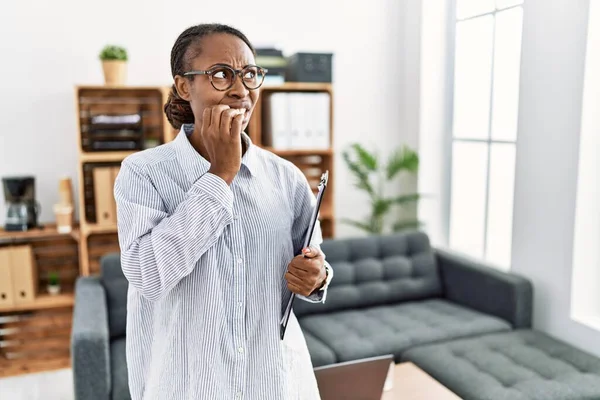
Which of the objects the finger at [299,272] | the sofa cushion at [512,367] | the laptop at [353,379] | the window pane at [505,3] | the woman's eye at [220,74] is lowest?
the sofa cushion at [512,367]

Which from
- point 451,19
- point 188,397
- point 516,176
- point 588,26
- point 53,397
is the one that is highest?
point 451,19

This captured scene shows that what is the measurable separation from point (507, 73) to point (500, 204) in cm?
80

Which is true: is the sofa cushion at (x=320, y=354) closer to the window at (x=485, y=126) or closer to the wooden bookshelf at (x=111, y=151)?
the wooden bookshelf at (x=111, y=151)

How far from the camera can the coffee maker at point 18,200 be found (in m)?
3.36

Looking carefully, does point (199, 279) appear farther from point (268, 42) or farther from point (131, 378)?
point (268, 42)

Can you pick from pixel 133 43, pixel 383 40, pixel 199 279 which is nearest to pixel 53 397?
pixel 133 43

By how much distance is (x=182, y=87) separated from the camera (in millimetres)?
1224

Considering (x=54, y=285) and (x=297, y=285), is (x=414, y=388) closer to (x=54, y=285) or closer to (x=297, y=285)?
(x=297, y=285)

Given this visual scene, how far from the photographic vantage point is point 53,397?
10.1 feet

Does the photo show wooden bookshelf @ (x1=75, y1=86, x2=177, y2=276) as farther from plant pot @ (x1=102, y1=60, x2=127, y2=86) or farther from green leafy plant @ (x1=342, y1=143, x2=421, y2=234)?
green leafy plant @ (x1=342, y1=143, x2=421, y2=234)

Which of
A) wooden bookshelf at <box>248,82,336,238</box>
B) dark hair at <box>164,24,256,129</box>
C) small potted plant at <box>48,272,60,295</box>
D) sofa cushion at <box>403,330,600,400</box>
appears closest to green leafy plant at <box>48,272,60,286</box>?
small potted plant at <box>48,272,60,295</box>

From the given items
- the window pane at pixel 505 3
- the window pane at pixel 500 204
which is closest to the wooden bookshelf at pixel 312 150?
the window pane at pixel 500 204

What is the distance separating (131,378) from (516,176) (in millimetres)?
2619

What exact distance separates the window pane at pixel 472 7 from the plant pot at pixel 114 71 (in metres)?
2.22
